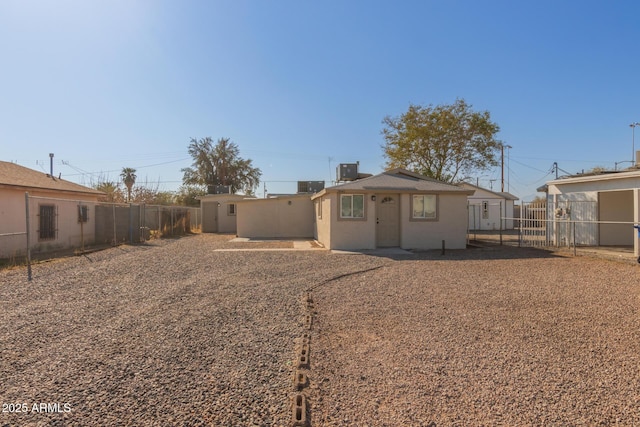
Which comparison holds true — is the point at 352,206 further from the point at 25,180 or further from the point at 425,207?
the point at 25,180

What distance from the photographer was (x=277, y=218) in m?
20.8

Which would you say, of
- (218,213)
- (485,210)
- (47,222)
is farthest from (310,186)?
(47,222)

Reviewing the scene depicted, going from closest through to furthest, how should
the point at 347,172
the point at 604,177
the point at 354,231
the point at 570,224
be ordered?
the point at 604,177, the point at 570,224, the point at 354,231, the point at 347,172

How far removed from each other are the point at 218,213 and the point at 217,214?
374 millimetres

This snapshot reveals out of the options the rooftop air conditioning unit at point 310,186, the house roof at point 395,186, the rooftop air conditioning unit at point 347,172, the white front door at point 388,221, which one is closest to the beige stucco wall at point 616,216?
the house roof at point 395,186

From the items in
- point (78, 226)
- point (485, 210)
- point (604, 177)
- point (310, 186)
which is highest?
point (310, 186)

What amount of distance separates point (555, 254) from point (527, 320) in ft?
28.8

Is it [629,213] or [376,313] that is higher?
[629,213]

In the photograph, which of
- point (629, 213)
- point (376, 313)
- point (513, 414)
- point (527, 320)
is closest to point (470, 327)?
point (527, 320)

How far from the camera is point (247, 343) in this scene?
423 cm

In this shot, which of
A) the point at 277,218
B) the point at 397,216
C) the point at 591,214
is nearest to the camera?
the point at 591,214

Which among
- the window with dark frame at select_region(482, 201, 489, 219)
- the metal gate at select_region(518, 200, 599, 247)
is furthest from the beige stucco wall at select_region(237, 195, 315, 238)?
the window with dark frame at select_region(482, 201, 489, 219)

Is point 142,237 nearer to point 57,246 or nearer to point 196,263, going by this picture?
point 57,246

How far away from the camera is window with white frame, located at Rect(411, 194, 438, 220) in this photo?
551 inches
